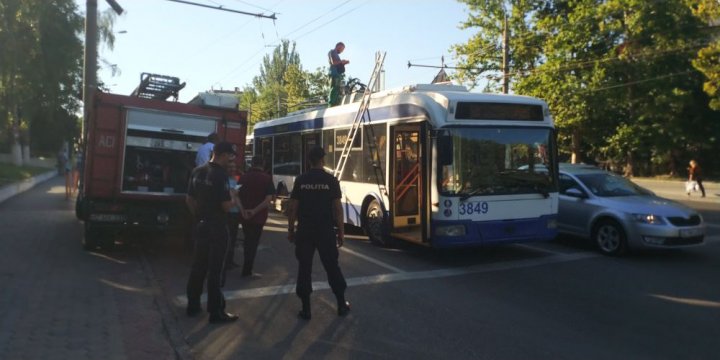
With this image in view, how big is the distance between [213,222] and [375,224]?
16.9 feet

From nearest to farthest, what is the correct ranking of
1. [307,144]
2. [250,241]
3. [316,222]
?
[316,222] < [250,241] < [307,144]

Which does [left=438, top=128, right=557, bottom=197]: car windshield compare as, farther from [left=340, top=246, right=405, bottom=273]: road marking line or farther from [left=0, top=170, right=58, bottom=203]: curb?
[left=0, top=170, right=58, bottom=203]: curb

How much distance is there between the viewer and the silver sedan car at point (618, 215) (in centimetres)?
941

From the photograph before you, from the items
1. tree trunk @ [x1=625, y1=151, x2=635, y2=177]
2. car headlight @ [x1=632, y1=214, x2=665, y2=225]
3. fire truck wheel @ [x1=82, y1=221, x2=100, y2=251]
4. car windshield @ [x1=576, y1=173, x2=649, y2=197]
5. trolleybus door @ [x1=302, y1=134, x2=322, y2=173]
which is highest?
tree trunk @ [x1=625, y1=151, x2=635, y2=177]

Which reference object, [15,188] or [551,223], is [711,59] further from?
[15,188]

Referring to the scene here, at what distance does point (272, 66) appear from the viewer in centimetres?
6438

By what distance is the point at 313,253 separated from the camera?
6094 mm

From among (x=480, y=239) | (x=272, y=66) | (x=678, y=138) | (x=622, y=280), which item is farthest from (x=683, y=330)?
(x=272, y=66)

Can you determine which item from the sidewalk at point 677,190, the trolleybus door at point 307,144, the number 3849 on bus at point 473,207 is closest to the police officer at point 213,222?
the number 3849 on bus at point 473,207

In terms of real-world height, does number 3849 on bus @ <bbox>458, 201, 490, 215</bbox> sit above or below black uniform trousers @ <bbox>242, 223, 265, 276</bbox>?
above

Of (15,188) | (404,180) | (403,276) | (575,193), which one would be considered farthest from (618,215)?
(15,188)

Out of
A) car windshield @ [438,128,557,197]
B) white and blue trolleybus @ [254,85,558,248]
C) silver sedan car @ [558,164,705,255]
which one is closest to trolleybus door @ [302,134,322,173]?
white and blue trolleybus @ [254,85,558,248]

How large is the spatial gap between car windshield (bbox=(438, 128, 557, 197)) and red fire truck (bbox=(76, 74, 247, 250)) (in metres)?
3.92

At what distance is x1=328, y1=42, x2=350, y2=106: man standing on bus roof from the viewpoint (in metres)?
14.2
